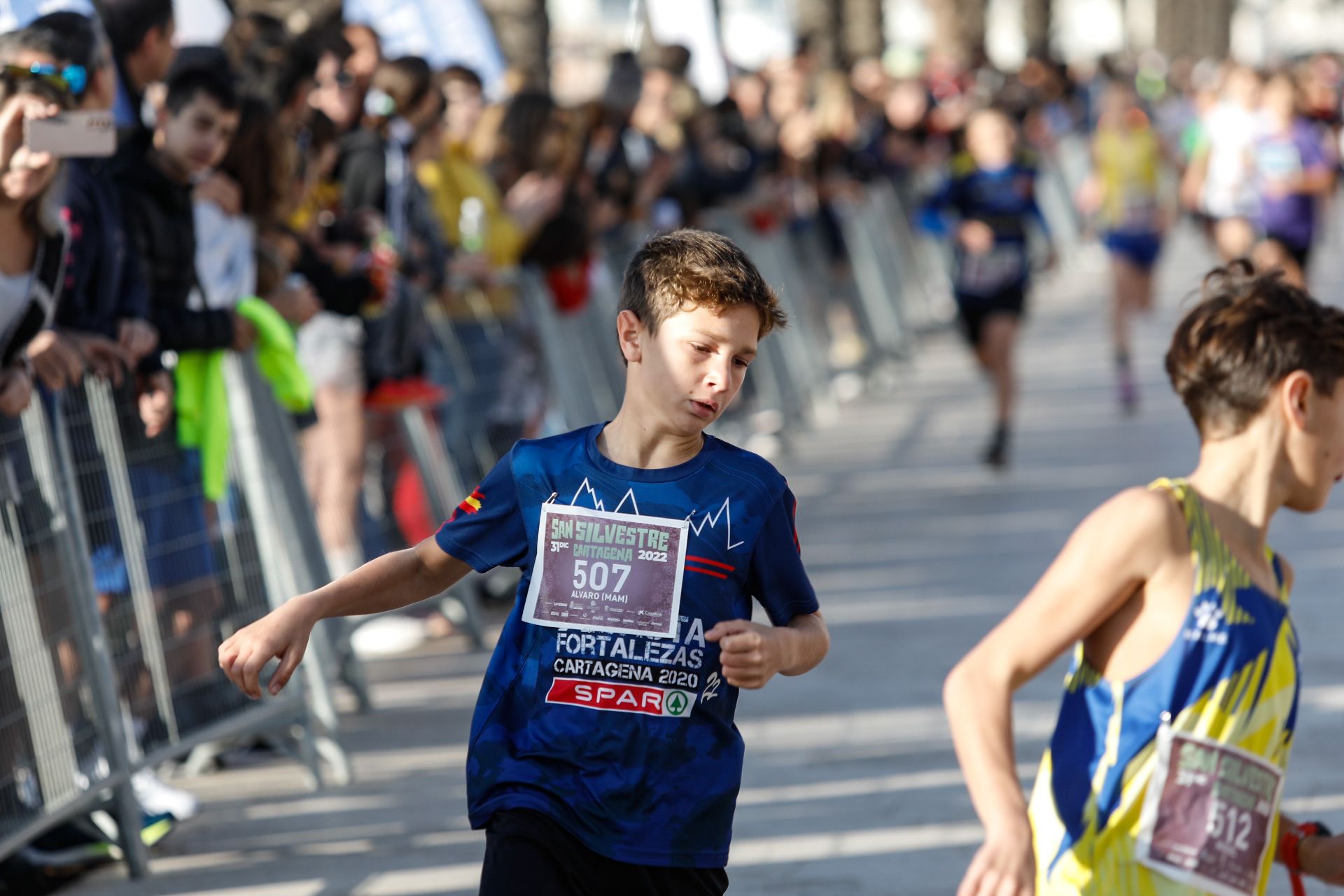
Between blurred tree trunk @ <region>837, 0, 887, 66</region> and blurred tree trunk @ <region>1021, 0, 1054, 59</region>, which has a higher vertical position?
blurred tree trunk @ <region>837, 0, 887, 66</region>

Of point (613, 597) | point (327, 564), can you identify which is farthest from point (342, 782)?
point (613, 597)

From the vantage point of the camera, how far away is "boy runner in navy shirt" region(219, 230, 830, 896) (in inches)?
118

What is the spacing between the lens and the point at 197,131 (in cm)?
568

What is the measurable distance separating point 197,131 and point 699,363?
3146 millimetres

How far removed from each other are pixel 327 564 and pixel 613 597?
324 centimetres

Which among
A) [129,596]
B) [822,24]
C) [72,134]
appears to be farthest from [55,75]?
[822,24]

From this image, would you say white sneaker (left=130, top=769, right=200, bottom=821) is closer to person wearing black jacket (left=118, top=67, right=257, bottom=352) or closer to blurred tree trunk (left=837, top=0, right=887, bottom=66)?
person wearing black jacket (left=118, top=67, right=257, bottom=352)

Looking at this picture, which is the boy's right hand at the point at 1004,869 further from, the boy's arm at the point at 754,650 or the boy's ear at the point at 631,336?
the boy's ear at the point at 631,336

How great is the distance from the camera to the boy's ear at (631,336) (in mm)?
3109

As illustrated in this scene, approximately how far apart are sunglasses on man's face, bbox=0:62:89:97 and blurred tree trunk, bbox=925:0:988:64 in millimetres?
26770

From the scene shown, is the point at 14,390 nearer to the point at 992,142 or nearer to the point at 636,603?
the point at 636,603

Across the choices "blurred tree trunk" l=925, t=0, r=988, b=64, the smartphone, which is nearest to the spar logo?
the smartphone

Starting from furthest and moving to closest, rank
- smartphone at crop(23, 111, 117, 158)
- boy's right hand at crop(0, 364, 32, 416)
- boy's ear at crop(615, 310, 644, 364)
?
boy's right hand at crop(0, 364, 32, 416) < smartphone at crop(23, 111, 117, 158) < boy's ear at crop(615, 310, 644, 364)

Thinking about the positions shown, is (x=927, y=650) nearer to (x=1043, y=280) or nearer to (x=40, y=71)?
(x=40, y=71)
